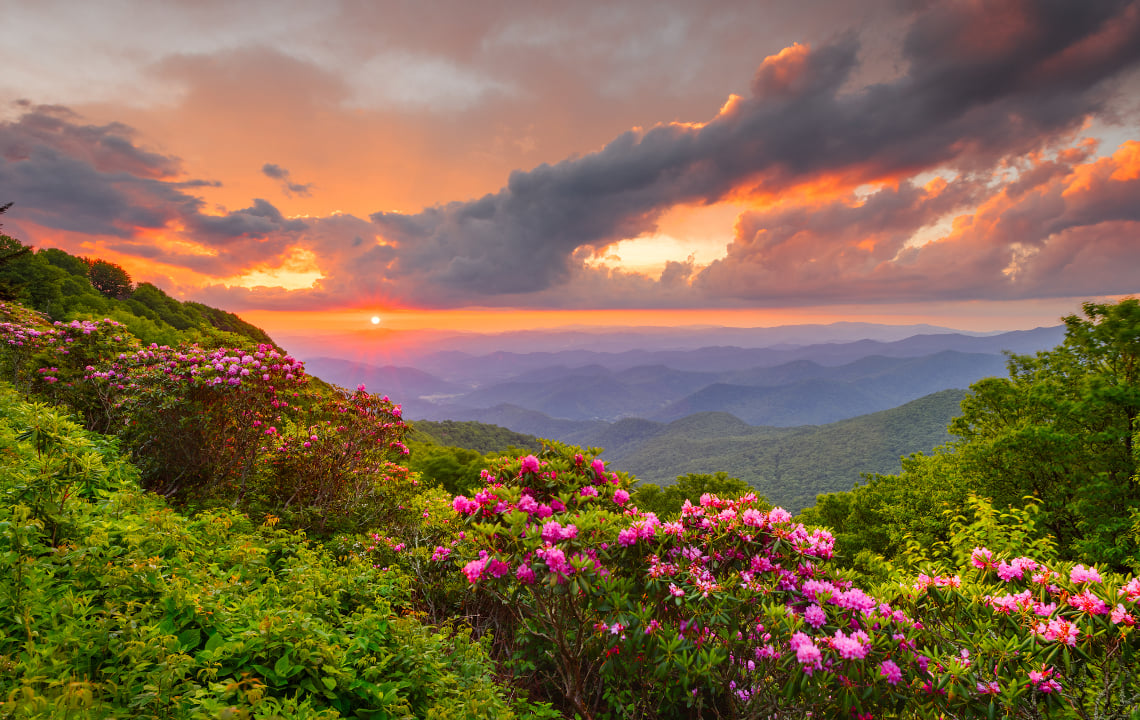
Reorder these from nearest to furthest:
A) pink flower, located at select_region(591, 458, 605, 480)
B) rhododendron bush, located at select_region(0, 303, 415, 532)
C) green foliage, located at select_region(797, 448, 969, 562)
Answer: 1. pink flower, located at select_region(591, 458, 605, 480)
2. rhododendron bush, located at select_region(0, 303, 415, 532)
3. green foliage, located at select_region(797, 448, 969, 562)

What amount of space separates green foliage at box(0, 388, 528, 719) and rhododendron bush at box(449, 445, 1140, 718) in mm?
1171

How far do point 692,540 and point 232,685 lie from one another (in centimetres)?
420

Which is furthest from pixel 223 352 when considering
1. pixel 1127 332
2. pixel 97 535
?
pixel 1127 332

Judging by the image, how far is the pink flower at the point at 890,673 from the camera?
3711 millimetres

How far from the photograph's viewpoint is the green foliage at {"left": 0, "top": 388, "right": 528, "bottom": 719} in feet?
8.45

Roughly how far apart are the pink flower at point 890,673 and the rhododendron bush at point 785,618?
0.02m

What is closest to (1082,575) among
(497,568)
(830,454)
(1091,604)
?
(1091,604)

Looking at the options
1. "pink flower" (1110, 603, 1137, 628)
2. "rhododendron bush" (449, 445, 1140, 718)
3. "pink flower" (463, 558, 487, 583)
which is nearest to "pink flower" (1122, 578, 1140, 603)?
"rhododendron bush" (449, 445, 1140, 718)

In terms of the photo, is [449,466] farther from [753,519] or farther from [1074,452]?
[1074,452]

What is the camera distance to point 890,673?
3.72 m

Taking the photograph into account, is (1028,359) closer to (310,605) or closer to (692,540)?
(692,540)

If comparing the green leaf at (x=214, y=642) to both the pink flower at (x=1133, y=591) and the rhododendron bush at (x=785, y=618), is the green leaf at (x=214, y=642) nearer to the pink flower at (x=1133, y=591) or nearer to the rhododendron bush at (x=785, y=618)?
the rhododendron bush at (x=785, y=618)

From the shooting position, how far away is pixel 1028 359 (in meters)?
22.7

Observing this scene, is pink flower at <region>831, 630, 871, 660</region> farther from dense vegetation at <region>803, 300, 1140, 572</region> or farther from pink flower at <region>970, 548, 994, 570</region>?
dense vegetation at <region>803, 300, 1140, 572</region>
